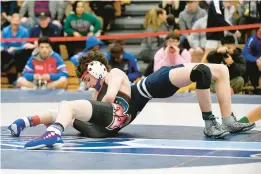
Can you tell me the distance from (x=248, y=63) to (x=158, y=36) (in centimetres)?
231

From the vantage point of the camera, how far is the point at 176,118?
27.6 ft

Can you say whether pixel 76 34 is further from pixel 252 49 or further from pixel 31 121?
pixel 31 121

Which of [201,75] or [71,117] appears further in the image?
[201,75]

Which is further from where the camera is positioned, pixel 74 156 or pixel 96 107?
pixel 96 107

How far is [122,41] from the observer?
39.0 feet

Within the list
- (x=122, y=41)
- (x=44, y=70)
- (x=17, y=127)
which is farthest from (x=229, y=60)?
(x=17, y=127)

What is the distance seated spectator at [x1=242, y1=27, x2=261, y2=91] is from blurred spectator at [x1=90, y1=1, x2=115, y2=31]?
342 centimetres

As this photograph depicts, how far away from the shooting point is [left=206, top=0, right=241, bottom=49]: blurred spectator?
1237 cm

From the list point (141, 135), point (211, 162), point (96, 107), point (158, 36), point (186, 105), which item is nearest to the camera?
point (211, 162)

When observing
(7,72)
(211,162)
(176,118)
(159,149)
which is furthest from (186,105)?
(7,72)

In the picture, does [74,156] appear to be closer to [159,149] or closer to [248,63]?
[159,149]

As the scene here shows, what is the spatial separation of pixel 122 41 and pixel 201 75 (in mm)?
5375

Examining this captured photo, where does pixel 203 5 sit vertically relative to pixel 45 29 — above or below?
above

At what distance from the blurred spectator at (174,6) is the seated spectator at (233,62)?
2964 millimetres
